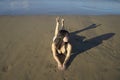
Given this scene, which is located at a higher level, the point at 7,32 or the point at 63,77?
the point at 7,32

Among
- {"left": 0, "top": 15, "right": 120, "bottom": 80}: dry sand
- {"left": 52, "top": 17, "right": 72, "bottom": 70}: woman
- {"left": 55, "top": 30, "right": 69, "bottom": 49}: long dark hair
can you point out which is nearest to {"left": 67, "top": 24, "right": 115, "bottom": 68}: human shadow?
{"left": 0, "top": 15, "right": 120, "bottom": 80}: dry sand

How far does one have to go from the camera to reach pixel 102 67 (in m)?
6.92

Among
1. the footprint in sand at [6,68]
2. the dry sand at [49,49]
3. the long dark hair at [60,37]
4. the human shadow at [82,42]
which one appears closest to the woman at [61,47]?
the long dark hair at [60,37]

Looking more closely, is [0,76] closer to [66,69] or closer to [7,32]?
[66,69]

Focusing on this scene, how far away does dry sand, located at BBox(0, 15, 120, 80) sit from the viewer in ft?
21.4

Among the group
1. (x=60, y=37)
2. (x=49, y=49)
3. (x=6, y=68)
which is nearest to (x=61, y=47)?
(x=60, y=37)

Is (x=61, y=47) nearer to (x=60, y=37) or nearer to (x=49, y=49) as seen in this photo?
(x=60, y=37)

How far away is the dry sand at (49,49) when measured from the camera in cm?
651

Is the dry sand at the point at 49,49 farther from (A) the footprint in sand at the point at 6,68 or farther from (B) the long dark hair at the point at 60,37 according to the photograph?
(B) the long dark hair at the point at 60,37

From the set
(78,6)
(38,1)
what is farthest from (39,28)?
(38,1)

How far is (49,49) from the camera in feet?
26.3

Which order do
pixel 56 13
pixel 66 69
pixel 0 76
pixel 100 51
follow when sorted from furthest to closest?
pixel 56 13 → pixel 100 51 → pixel 66 69 → pixel 0 76

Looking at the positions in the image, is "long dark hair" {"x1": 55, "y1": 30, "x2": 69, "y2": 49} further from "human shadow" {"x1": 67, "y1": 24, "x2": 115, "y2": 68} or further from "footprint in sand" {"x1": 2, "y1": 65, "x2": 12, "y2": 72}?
"footprint in sand" {"x1": 2, "y1": 65, "x2": 12, "y2": 72}

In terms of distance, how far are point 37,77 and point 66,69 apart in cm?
90
